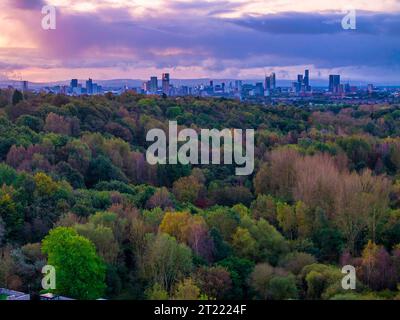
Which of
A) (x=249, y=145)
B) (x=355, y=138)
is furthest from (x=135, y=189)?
(x=355, y=138)

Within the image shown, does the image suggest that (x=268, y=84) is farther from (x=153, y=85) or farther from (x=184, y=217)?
(x=184, y=217)

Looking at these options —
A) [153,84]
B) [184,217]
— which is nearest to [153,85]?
[153,84]

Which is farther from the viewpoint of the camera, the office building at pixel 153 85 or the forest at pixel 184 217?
the office building at pixel 153 85

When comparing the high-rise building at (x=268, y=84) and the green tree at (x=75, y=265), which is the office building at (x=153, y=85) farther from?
the green tree at (x=75, y=265)

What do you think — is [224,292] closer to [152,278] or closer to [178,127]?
[152,278]

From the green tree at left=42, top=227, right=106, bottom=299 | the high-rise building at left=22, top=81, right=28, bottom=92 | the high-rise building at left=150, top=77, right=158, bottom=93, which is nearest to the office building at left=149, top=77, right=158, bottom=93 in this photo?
the high-rise building at left=150, top=77, right=158, bottom=93

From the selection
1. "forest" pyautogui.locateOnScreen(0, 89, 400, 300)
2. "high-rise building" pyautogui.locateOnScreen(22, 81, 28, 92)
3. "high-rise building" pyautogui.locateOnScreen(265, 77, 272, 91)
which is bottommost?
"forest" pyautogui.locateOnScreen(0, 89, 400, 300)

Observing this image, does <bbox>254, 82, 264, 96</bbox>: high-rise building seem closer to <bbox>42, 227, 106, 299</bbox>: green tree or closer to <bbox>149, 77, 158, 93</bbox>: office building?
<bbox>149, 77, 158, 93</bbox>: office building

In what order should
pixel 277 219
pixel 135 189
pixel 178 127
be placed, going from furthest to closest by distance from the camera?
pixel 178 127 < pixel 135 189 < pixel 277 219

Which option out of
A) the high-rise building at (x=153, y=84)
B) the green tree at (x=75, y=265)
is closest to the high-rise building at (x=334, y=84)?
the high-rise building at (x=153, y=84)
